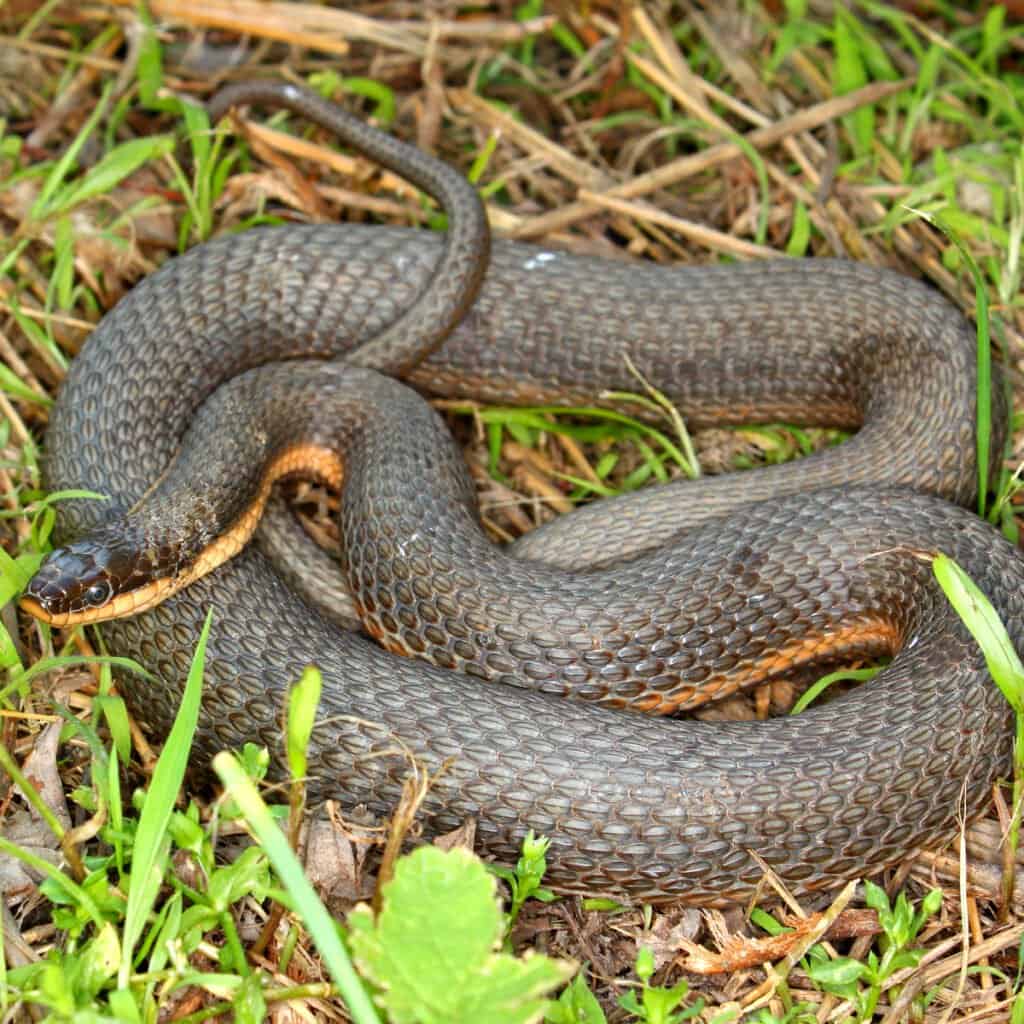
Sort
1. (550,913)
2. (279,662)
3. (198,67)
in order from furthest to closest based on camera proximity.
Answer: (198,67), (279,662), (550,913)

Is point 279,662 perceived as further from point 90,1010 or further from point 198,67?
point 198,67

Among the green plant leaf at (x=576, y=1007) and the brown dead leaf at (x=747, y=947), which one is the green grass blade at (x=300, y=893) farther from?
the brown dead leaf at (x=747, y=947)

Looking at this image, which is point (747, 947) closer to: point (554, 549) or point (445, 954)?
point (445, 954)

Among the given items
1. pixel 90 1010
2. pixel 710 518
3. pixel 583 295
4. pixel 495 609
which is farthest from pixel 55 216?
pixel 90 1010

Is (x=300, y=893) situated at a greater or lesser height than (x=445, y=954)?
greater

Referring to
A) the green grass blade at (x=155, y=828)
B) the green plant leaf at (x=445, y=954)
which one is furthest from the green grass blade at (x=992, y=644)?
the green grass blade at (x=155, y=828)

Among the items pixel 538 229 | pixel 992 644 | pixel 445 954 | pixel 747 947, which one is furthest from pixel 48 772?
pixel 538 229
